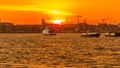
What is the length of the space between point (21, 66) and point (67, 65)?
472 cm

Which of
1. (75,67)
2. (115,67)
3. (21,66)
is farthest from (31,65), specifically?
(115,67)

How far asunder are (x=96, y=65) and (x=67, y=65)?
294cm

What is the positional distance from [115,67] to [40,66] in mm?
7412

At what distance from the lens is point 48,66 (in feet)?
162

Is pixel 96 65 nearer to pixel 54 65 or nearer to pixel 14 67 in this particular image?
pixel 54 65

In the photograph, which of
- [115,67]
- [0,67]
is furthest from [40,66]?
[115,67]

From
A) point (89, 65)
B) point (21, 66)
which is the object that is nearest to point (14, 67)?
point (21, 66)

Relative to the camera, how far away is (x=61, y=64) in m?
51.9

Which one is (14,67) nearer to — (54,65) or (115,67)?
(54,65)

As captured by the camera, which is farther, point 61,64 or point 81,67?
point 61,64

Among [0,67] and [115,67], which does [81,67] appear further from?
[0,67]

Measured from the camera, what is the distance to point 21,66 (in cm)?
4953

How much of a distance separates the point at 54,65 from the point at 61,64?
1.69 meters

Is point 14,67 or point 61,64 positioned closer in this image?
point 14,67
